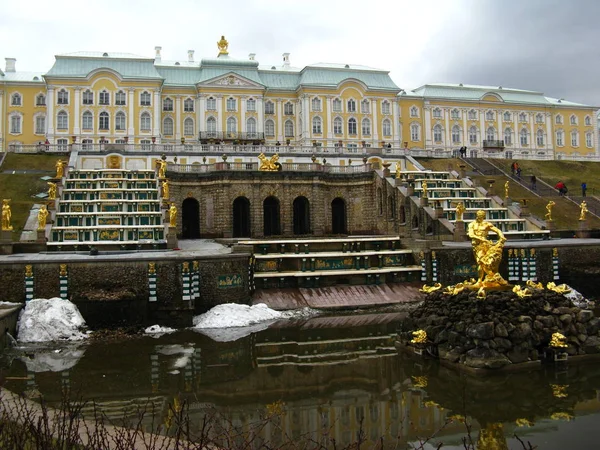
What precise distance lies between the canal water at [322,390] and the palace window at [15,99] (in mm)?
62768

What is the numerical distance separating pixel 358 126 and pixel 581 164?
27.5 m

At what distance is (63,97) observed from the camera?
221ft

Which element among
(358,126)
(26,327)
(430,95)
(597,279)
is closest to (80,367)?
(26,327)

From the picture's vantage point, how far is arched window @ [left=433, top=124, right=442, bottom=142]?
83125mm

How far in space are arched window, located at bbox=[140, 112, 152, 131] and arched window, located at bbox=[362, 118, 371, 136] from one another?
91.1 ft

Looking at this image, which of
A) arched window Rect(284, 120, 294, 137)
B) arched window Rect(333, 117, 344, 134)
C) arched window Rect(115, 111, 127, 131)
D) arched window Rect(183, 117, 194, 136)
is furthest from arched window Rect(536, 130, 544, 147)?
arched window Rect(115, 111, 127, 131)

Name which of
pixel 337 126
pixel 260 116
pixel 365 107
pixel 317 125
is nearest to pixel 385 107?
pixel 365 107

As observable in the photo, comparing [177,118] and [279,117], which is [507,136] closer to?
[279,117]

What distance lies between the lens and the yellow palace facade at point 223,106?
67.7 meters

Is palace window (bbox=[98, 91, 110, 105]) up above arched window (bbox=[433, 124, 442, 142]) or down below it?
above

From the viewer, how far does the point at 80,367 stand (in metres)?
16.2

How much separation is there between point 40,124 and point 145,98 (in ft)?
48.0

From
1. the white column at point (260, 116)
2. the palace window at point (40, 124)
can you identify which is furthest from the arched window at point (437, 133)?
the palace window at point (40, 124)

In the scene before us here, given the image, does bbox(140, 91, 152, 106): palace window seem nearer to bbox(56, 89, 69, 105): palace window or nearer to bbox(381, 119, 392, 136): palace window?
bbox(56, 89, 69, 105): palace window
